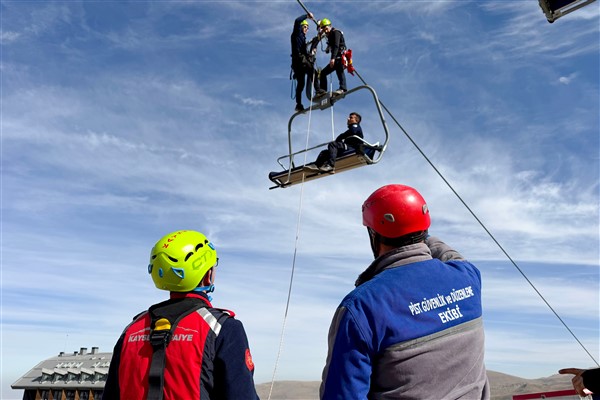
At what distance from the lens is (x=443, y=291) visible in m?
2.11

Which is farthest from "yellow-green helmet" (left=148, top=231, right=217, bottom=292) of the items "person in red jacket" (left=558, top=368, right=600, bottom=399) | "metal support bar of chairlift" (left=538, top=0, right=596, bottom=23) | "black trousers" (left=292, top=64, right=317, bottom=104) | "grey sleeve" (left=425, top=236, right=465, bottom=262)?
"black trousers" (left=292, top=64, right=317, bottom=104)

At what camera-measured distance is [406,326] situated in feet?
6.37

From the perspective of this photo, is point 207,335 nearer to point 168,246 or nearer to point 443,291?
point 168,246

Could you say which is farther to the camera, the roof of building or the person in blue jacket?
the roof of building

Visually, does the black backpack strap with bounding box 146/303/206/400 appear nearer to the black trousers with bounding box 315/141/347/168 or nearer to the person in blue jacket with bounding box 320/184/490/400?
the person in blue jacket with bounding box 320/184/490/400

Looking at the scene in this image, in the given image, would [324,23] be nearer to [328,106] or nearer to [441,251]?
[328,106]

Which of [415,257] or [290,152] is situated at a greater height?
[290,152]

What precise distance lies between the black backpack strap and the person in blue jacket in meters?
0.92

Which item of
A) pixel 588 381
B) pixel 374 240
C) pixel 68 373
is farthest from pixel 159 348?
pixel 68 373

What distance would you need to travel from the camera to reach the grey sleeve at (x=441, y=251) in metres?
2.49

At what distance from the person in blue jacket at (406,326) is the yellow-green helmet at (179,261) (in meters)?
1.06

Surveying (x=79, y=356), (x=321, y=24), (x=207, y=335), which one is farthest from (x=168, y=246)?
(x=79, y=356)

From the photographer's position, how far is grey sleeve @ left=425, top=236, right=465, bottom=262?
2.49 m

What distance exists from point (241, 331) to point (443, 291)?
108cm
